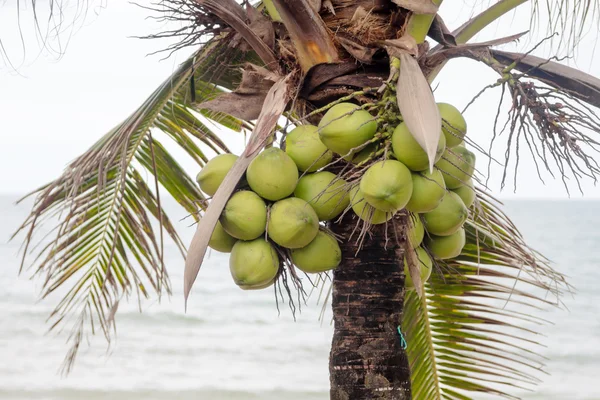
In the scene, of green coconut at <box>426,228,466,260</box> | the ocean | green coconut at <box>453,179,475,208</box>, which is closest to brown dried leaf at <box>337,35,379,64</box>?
green coconut at <box>453,179,475,208</box>

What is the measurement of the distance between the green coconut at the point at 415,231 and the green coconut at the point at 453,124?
11.2 inches

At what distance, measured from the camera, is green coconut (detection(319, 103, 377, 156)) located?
1516 mm

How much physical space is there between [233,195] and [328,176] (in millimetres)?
232

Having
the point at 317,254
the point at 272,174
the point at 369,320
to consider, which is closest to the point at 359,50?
the point at 272,174

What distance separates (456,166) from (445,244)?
356 mm

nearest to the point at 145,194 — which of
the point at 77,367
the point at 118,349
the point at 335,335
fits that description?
the point at 335,335

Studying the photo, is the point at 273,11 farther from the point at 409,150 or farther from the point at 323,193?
the point at 409,150

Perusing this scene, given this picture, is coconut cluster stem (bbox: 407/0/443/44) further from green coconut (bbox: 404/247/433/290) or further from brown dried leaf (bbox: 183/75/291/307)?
green coconut (bbox: 404/247/433/290)

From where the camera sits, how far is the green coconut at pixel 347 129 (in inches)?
59.7

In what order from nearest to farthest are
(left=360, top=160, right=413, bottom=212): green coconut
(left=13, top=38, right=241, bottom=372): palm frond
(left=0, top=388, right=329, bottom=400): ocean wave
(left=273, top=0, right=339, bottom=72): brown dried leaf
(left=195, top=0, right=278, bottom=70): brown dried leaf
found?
1. (left=360, top=160, right=413, bottom=212): green coconut
2. (left=273, top=0, right=339, bottom=72): brown dried leaf
3. (left=195, top=0, right=278, bottom=70): brown dried leaf
4. (left=13, top=38, right=241, bottom=372): palm frond
5. (left=0, top=388, right=329, bottom=400): ocean wave

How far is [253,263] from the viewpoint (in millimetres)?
1621

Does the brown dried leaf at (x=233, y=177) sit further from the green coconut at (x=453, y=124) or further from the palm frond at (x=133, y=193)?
the palm frond at (x=133, y=193)

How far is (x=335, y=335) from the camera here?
187cm

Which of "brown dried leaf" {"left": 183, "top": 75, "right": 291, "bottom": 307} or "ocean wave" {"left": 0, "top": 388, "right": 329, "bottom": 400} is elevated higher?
"brown dried leaf" {"left": 183, "top": 75, "right": 291, "bottom": 307}
